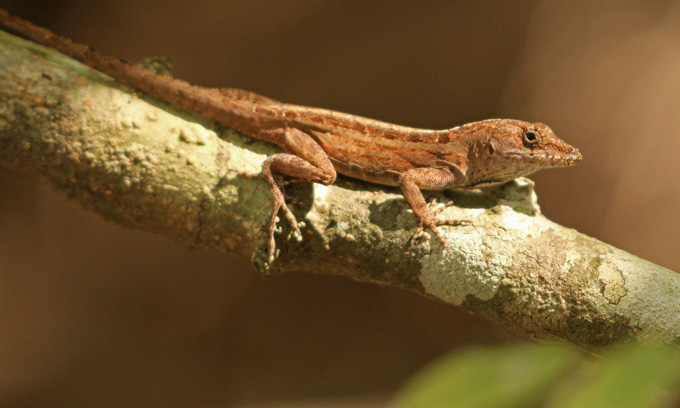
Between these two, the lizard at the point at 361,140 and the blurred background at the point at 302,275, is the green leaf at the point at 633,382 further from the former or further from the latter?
the blurred background at the point at 302,275

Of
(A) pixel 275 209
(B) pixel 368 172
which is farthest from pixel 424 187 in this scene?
(A) pixel 275 209

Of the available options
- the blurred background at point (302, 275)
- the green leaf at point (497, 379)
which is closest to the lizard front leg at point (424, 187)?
the blurred background at point (302, 275)

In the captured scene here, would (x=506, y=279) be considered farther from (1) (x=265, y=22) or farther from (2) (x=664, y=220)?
(1) (x=265, y=22)

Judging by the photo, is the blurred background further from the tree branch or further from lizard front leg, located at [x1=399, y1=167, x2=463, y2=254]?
the tree branch

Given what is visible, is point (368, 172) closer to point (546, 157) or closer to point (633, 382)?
point (546, 157)

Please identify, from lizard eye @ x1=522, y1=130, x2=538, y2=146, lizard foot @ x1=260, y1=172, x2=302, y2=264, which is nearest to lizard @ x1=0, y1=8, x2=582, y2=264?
lizard eye @ x1=522, y1=130, x2=538, y2=146

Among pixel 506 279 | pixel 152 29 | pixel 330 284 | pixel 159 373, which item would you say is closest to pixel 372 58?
pixel 152 29
